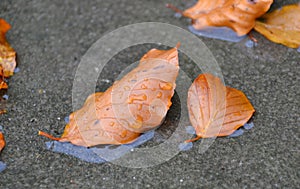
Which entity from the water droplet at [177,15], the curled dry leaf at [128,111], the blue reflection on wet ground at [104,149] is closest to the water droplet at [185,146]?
the blue reflection on wet ground at [104,149]

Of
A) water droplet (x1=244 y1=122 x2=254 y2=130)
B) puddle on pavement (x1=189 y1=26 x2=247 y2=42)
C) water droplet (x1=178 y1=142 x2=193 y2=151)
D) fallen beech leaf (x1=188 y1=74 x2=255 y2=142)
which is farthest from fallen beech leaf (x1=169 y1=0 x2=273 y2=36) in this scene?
water droplet (x1=178 y1=142 x2=193 y2=151)

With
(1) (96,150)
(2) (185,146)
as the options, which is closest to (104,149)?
(1) (96,150)

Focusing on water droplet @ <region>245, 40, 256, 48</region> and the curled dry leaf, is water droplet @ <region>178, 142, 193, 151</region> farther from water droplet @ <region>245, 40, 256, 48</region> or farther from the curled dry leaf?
water droplet @ <region>245, 40, 256, 48</region>

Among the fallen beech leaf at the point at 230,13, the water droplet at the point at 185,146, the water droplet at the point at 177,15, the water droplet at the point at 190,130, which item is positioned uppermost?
the fallen beech leaf at the point at 230,13

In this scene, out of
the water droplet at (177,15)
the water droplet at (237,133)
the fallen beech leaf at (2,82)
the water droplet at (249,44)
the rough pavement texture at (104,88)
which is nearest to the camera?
the rough pavement texture at (104,88)

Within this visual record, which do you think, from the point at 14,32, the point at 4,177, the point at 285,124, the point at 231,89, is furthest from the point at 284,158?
the point at 14,32

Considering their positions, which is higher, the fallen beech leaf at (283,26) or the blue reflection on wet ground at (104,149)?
the fallen beech leaf at (283,26)

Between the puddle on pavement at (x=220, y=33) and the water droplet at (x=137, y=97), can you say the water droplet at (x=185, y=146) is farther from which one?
the puddle on pavement at (x=220, y=33)
